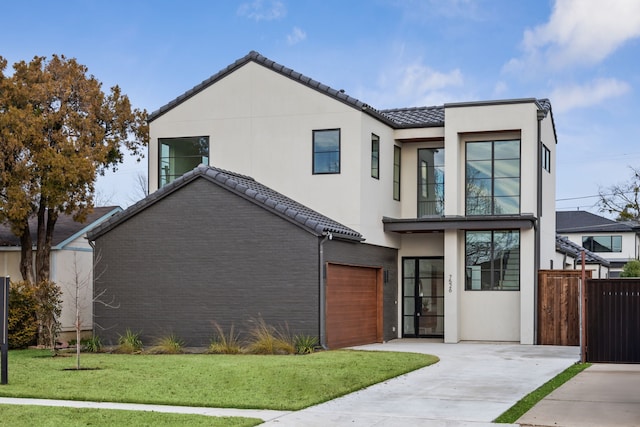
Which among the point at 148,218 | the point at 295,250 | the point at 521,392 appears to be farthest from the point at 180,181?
the point at 521,392

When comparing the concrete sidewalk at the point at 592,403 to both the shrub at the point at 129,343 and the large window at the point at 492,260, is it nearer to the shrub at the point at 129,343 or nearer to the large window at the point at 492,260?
the large window at the point at 492,260

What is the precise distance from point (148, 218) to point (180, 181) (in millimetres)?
1409

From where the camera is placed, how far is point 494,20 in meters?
22.0

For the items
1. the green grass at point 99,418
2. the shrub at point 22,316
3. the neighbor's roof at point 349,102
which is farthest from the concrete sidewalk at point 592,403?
the shrub at point 22,316

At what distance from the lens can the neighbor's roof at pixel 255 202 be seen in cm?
2178

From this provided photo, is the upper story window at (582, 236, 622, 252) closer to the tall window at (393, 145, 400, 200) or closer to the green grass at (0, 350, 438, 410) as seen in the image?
the tall window at (393, 145, 400, 200)

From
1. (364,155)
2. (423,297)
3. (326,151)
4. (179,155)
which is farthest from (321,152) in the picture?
(423,297)

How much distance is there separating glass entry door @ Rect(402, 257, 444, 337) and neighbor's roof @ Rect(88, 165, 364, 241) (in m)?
4.39

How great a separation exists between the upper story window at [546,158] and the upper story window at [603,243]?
35759 millimetres

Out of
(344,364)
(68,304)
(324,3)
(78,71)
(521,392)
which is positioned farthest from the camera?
(68,304)

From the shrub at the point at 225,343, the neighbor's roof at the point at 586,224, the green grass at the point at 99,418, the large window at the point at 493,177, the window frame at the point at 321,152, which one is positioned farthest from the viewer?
the neighbor's roof at the point at 586,224

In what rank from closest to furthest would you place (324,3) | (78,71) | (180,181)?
(324,3) < (180,181) < (78,71)

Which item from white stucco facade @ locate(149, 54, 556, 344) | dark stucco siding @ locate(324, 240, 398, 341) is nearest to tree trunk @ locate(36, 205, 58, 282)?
white stucco facade @ locate(149, 54, 556, 344)

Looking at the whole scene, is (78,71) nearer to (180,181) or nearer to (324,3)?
A: (180,181)
